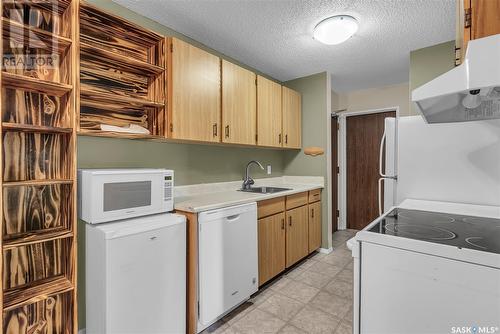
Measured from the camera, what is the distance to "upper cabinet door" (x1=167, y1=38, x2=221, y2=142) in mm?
1841

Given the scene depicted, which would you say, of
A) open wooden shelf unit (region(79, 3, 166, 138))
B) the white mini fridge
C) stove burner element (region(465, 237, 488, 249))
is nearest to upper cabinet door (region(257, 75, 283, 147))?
open wooden shelf unit (region(79, 3, 166, 138))

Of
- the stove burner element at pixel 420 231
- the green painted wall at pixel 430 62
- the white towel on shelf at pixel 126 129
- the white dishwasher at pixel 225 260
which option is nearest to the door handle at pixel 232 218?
the white dishwasher at pixel 225 260

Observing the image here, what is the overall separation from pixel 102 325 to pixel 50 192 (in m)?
0.87

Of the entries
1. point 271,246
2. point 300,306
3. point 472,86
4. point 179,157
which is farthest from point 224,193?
point 472,86

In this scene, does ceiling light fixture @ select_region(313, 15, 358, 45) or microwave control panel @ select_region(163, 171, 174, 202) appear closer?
microwave control panel @ select_region(163, 171, 174, 202)

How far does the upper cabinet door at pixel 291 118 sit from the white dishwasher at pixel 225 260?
1.34 m

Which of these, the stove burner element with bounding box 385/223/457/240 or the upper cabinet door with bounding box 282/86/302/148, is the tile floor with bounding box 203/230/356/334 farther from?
the upper cabinet door with bounding box 282/86/302/148

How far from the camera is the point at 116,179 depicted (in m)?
1.49

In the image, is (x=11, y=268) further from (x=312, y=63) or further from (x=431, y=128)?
(x=312, y=63)

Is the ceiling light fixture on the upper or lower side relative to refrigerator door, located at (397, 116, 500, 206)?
upper

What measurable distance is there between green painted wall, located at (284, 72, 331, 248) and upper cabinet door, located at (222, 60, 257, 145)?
1.06 meters

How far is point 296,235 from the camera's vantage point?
2.75 meters

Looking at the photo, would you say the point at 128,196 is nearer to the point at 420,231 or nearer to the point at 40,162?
the point at 40,162

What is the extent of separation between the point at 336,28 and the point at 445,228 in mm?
1694
